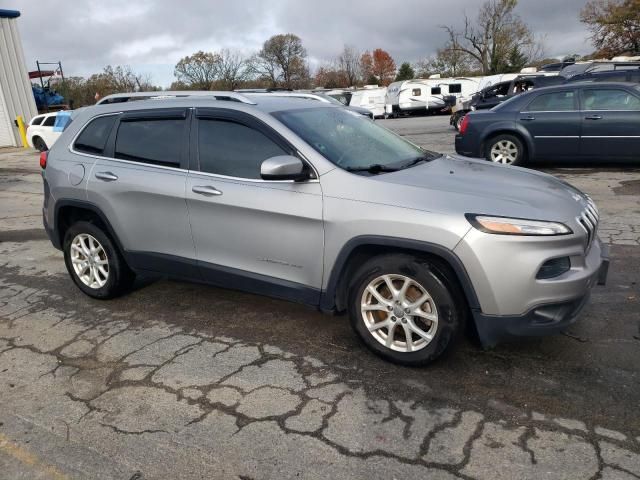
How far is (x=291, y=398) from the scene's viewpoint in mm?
2975

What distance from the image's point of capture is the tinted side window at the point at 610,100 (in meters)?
8.42

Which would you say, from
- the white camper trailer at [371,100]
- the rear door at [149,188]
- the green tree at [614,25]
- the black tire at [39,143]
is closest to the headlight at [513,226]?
the rear door at [149,188]

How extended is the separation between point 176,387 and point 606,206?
19.9 ft

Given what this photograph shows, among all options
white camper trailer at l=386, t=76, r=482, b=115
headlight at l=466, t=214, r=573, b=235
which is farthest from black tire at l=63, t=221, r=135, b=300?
white camper trailer at l=386, t=76, r=482, b=115

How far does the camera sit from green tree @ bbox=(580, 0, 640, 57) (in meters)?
37.1

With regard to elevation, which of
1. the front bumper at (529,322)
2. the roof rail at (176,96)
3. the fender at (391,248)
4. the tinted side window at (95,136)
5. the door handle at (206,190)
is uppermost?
the roof rail at (176,96)

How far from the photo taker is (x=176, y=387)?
314cm

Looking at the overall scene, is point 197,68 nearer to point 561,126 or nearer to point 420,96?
point 420,96

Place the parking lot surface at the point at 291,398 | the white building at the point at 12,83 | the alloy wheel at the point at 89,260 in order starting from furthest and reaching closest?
the white building at the point at 12,83, the alloy wheel at the point at 89,260, the parking lot surface at the point at 291,398

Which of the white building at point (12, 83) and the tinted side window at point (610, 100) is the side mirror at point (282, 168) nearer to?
the tinted side window at point (610, 100)

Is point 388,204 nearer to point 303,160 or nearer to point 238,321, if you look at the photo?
point 303,160

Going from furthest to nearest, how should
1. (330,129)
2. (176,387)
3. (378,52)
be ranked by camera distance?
(378,52)
(330,129)
(176,387)


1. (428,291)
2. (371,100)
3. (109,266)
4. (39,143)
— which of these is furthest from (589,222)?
(371,100)

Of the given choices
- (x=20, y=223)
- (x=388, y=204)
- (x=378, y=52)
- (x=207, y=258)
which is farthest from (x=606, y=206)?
(x=378, y=52)
